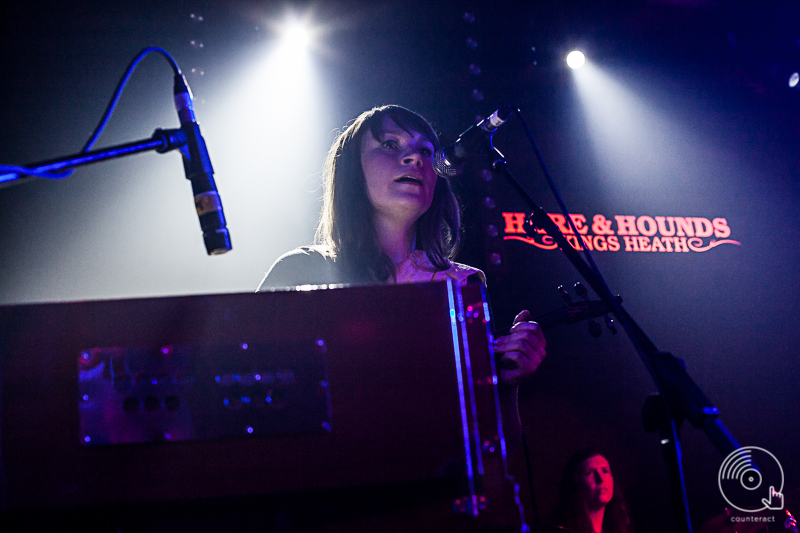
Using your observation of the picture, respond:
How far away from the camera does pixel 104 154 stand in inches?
34.3

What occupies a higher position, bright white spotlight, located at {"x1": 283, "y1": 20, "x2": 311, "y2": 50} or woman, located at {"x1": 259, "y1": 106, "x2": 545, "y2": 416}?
bright white spotlight, located at {"x1": 283, "y1": 20, "x2": 311, "y2": 50}

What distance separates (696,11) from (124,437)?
481 centimetres

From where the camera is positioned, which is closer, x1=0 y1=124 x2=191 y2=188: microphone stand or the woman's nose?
x1=0 y1=124 x2=191 y2=188: microphone stand

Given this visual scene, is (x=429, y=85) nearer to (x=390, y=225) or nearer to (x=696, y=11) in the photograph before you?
(x=390, y=225)

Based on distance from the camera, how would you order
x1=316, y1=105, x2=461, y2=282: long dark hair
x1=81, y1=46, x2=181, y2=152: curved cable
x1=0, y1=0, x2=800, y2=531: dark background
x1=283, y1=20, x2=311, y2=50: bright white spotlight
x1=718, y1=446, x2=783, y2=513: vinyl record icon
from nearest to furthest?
x1=81, y1=46, x2=181, y2=152: curved cable → x1=316, y1=105, x2=461, y2=282: long dark hair → x1=0, y1=0, x2=800, y2=531: dark background → x1=283, y1=20, x2=311, y2=50: bright white spotlight → x1=718, y1=446, x2=783, y2=513: vinyl record icon

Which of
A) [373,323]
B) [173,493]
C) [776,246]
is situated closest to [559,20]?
[776,246]

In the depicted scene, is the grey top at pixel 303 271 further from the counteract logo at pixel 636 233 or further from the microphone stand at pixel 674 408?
the counteract logo at pixel 636 233

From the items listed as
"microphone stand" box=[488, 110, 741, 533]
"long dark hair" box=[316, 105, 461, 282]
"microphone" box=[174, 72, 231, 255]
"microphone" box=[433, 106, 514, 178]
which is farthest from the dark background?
"microphone stand" box=[488, 110, 741, 533]

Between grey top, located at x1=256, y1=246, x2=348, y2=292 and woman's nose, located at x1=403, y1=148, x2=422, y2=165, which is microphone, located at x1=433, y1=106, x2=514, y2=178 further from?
grey top, located at x1=256, y1=246, x2=348, y2=292

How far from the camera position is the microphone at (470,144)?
1.38m

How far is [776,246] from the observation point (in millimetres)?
3980

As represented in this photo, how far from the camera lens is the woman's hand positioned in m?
1.23

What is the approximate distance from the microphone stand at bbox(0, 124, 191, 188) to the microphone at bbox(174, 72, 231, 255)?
0.02 metres

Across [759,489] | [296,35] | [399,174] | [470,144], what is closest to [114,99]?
[470,144]
